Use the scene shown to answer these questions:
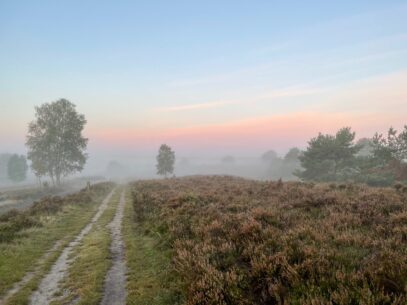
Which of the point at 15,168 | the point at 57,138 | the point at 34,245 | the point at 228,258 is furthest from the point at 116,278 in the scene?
the point at 15,168

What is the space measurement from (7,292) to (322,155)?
46571mm

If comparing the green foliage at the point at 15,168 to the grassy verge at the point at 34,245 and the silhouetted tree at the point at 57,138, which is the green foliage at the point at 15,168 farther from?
the grassy verge at the point at 34,245

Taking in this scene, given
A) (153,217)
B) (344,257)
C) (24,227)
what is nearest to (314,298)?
(344,257)

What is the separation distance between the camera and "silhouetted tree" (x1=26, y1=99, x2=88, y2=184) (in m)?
63.3

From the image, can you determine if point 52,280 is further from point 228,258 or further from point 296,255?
point 296,255

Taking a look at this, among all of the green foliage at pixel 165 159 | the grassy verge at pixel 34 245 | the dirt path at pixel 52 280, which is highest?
the green foliage at pixel 165 159

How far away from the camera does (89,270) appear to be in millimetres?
11242

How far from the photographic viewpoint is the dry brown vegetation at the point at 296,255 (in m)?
6.53

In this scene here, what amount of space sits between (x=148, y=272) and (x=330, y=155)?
44.1 meters

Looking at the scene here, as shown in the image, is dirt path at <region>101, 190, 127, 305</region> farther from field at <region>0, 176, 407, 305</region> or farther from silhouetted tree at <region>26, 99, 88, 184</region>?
silhouetted tree at <region>26, 99, 88, 184</region>

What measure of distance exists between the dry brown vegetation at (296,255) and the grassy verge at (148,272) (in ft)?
0.86

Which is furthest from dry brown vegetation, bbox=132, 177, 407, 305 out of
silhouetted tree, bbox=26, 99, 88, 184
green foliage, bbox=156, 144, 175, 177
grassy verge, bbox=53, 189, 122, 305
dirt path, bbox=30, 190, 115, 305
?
green foliage, bbox=156, 144, 175, 177

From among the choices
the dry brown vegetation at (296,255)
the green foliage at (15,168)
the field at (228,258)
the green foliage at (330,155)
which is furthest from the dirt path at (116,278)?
the green foliage at (15,168)

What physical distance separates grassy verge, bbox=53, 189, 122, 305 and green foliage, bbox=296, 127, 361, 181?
129 feet
